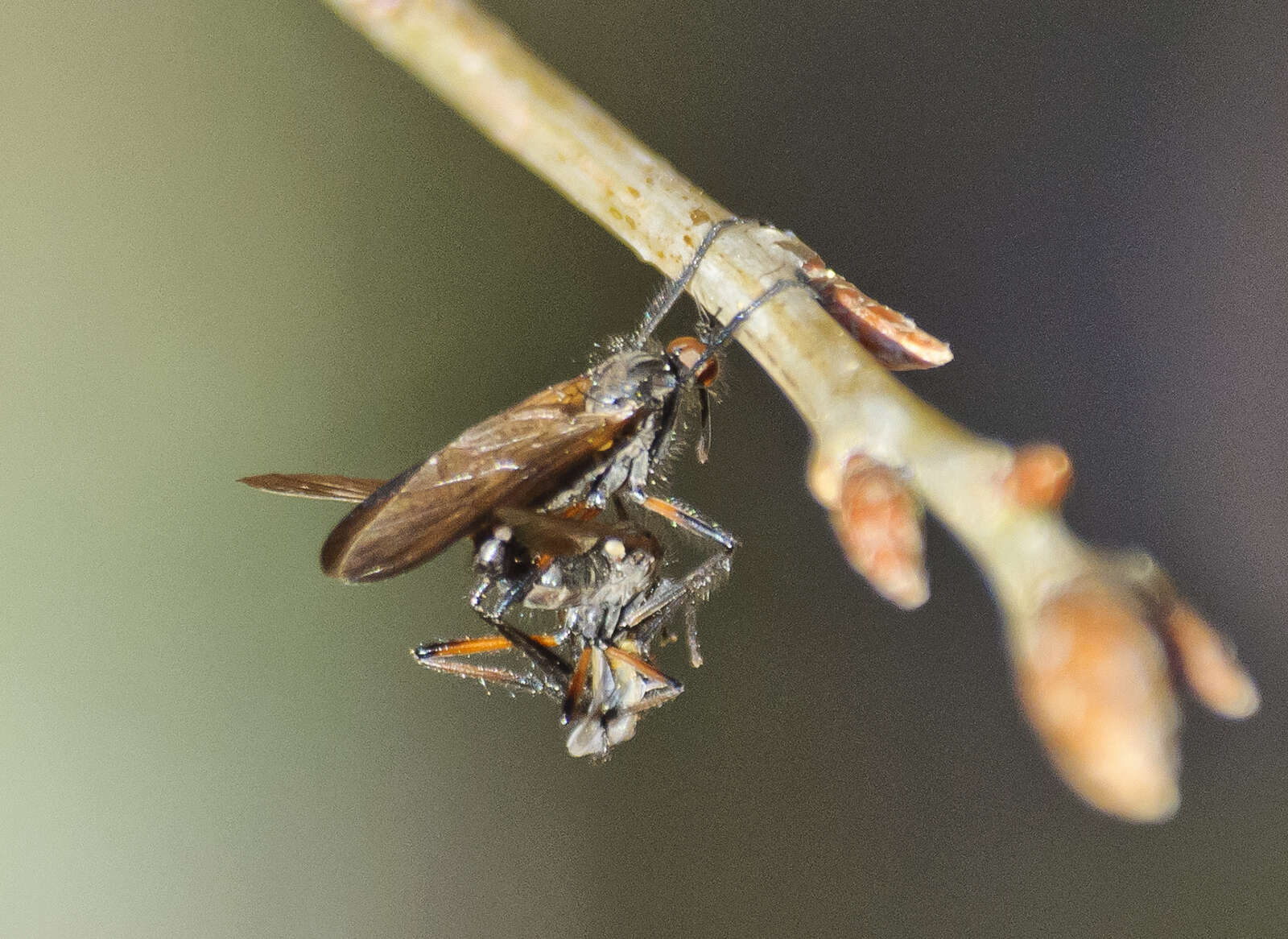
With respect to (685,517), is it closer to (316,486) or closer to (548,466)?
(548,466)

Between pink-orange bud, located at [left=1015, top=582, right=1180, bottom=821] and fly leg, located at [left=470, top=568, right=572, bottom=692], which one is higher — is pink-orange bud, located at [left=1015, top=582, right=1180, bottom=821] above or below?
below

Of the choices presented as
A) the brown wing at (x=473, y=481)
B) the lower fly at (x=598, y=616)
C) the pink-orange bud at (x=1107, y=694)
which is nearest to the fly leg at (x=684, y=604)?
the lower fly at (x=598, y=616)

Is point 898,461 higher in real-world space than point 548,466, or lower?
lower

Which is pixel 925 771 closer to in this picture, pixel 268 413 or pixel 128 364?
pixel 268 413

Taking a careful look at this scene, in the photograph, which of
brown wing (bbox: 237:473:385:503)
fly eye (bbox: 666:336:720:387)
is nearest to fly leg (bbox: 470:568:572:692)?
brown wing (bbox: 237:473:385:503)

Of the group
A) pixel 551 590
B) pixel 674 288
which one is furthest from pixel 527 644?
pixel 674 288

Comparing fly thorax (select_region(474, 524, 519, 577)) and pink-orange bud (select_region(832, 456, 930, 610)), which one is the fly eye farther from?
pink-orange bud (select_region(832, 456, 930, 610))
